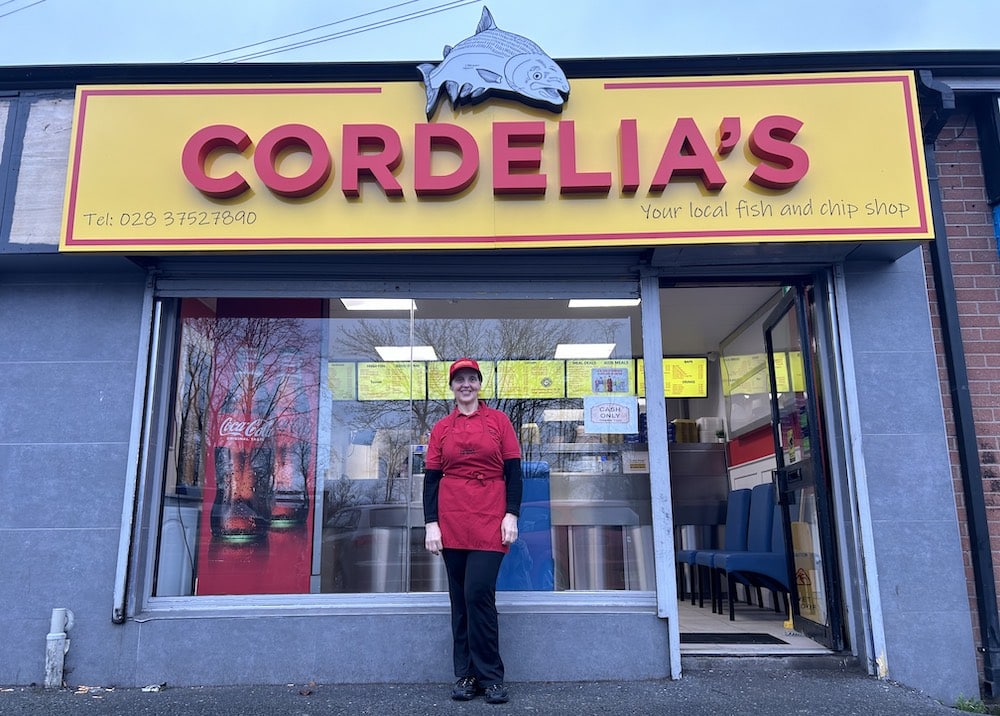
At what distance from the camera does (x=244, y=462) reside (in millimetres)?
5145

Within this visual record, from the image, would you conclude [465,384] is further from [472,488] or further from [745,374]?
[745,374]

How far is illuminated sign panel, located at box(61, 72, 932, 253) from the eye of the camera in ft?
14.8

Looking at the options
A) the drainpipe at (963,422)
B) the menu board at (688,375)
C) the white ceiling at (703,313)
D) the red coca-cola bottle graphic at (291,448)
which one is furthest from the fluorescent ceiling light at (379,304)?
the menu board at (688,375)

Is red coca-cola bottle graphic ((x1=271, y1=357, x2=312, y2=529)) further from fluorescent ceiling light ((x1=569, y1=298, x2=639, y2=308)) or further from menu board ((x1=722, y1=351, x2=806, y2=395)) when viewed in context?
menu board ((x1=722, y1=351, x2=806, y2=395))

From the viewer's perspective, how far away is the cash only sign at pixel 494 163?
452cm

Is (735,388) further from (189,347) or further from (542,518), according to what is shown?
(189,347)

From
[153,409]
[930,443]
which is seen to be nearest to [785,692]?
[930,443]

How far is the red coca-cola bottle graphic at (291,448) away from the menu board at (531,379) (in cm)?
129

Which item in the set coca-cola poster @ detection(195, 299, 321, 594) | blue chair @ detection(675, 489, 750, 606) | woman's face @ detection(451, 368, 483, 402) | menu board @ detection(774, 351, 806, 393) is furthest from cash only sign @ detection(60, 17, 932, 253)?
blue chair @ detection(675, 489, 750, 606)

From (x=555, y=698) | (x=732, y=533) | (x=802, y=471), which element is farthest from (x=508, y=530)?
(x=732, y=533)

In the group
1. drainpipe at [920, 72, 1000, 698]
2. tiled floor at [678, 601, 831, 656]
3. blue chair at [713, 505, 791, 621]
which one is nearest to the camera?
drainpipe at [920, 72, 1000, 698]

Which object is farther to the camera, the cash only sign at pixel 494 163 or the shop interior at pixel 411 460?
the shop interior at pixel 411 460

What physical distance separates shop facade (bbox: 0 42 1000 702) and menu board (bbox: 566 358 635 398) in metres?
0.02

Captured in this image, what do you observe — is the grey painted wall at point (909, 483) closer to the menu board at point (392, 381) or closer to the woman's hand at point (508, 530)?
the woman's hand at point (508, 530)
